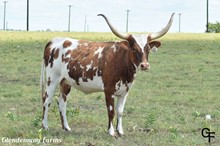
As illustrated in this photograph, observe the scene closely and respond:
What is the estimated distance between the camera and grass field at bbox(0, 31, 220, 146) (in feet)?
36.6

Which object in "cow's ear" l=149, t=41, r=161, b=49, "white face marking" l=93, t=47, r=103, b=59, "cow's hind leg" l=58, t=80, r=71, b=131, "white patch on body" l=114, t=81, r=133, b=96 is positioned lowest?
"cow's hind leg" l=58, t=80, r=71, b=131

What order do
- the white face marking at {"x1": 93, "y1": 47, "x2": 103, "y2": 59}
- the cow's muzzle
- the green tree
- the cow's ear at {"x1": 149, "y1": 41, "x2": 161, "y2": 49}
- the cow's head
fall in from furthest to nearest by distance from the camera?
the green tree < the white face marking at {"x1": 93, "y1": 47, "x2": 103, "y2": 59} < the cow's ear at {"x1": 149, "y1": 41, "x2": 161, "y2": 49} < the cow's head < the cow's muzzle

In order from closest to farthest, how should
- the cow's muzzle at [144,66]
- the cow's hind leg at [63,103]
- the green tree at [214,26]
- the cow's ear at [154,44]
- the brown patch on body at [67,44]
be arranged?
the cow's muzzle at [144,66], the cow's ear at [154,44], the cow's hind leg at [63,103], the brown patch on body at [67,44], the green tree at [214,26]

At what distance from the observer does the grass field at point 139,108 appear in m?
11.1

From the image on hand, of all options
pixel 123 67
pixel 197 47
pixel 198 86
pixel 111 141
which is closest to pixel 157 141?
pixel 111 141

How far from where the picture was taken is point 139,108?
1501 cm

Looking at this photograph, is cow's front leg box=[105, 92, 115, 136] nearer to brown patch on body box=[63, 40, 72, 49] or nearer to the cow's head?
the cow's head

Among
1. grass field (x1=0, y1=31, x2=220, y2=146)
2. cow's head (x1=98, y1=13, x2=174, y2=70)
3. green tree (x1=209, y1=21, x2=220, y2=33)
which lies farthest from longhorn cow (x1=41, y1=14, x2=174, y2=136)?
green tree (x1=209, y1=21, x2=220, y2=33)

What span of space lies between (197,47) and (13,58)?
14479 millimetres

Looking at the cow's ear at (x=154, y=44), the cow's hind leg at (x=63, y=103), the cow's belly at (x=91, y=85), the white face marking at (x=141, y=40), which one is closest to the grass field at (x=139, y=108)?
the cow's hind leg at (x=63, y=103)

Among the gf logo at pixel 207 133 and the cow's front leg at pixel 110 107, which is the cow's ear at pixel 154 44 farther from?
the gf logo at pixel 207 133

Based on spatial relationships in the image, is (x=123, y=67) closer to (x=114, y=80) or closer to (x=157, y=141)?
(x=114, y=80)

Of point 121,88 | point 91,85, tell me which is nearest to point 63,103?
point 91,85

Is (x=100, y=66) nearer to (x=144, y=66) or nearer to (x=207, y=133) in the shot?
(x=144, y=66)
